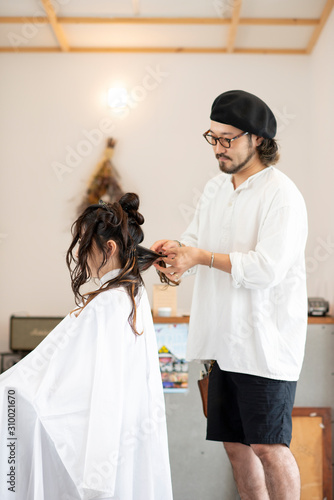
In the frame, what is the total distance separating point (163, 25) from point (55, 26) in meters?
0.79

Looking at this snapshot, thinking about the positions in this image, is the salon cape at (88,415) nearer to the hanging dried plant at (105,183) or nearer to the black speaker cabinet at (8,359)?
the black speaker cabinet at (8,359)

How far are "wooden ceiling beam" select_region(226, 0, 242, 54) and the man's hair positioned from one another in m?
2.04

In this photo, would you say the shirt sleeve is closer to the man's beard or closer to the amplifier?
the man's beard

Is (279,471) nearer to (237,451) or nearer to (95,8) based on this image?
(237,451)

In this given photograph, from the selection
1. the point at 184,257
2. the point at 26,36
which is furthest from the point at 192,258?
the point at 26,36

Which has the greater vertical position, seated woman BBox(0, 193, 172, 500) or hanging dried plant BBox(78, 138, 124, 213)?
hanging dried plant BBox(78, 138, 124, 213)

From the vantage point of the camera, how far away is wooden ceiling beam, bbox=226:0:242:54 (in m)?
3.55

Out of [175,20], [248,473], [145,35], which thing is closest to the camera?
[248,473]

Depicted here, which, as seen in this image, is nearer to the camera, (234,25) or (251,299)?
(251,299)

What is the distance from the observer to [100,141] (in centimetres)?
434

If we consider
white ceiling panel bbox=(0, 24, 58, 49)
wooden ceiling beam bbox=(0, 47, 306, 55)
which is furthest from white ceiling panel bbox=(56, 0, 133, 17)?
wooden ceiling beam bbox=(0, 47, 306, 55)

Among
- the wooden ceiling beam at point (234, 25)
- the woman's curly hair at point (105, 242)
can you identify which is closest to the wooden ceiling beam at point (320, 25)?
the wooden ceiling beam at point (234, 25)

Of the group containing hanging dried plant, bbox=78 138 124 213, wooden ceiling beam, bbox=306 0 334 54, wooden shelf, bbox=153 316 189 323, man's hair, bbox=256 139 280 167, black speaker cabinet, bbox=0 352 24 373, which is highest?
wooden ceiling beam, bbox=306 0 334 54

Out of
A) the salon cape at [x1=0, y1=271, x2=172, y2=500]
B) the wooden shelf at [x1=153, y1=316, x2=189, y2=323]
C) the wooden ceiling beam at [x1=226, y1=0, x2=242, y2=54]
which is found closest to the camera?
the salon cape at [x1=0, y1=271, x2=172, y2=500]
